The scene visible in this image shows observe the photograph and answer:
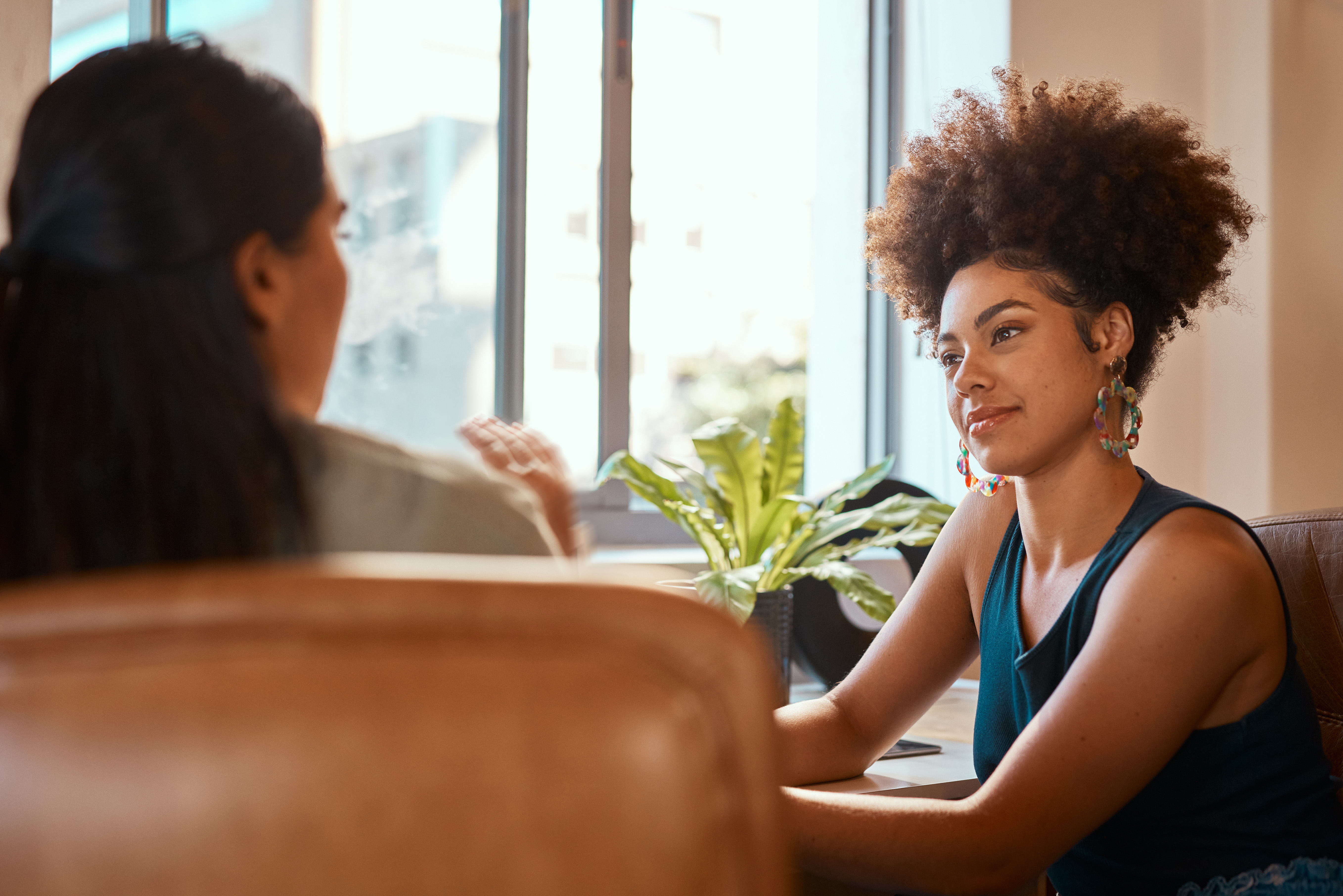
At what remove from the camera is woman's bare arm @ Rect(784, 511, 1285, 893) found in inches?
36.5

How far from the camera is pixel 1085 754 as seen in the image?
0.94 metres

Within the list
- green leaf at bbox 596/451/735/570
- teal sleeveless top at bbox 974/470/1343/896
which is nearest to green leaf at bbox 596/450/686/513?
green leaf at bbox 596/451/735/570

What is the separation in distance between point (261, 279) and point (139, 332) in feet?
0.24

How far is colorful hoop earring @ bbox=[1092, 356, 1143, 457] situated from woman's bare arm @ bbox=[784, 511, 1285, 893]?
18 cm

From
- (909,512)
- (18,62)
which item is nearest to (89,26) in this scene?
(18,62)

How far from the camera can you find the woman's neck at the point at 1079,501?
46.3 inches

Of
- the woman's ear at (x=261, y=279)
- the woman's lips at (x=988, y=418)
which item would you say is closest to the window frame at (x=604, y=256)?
the woman's lips at (x=988, y=418)

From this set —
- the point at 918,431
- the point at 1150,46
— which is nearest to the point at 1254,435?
the point at 918,431

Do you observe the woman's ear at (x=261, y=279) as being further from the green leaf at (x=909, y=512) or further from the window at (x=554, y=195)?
the window at (x=554, y=195)

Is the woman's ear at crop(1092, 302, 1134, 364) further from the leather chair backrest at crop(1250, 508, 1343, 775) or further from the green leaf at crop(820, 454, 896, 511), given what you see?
the green leaf at crop(820, 454, 896, 511)

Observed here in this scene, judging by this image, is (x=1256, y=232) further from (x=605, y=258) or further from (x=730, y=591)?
(x=730, y=591)

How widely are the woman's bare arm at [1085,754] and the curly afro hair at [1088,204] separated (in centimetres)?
33

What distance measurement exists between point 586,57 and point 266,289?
78.4 inches

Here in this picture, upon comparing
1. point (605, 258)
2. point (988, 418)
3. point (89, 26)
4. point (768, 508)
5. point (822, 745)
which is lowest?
point (822, 745)
